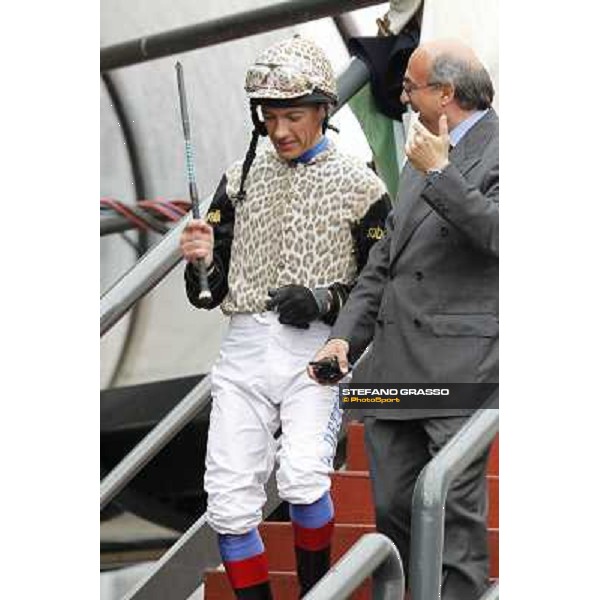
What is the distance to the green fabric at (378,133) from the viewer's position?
16.9 feet

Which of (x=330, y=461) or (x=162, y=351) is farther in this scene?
(x=162, y=351)

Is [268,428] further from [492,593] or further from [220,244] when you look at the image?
[492,593]

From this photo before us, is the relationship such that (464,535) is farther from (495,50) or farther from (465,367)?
(495,50)

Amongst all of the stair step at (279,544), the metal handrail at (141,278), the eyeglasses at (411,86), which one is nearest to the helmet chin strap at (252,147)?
A: the metal handrail at (141,278)

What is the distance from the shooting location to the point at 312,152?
512cm

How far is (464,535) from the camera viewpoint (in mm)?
4926

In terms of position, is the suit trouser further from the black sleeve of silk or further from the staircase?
the black sleeve of silk

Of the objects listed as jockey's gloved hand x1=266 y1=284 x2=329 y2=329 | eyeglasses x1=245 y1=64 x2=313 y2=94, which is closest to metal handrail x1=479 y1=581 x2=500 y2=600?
jockey's gloved hand x1=266 y1=284 x2=329 y2=329

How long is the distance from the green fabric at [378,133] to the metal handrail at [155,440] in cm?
58

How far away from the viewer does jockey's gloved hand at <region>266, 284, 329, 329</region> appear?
5.07 meters
